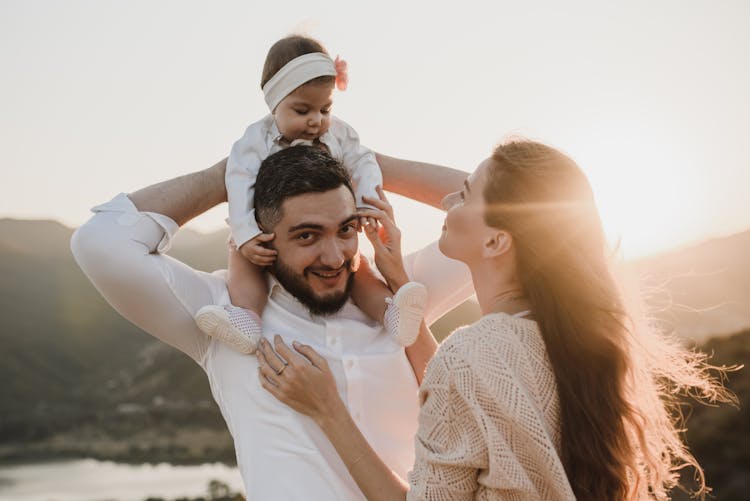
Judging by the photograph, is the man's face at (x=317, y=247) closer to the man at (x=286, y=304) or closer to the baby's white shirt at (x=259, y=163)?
the man at (x=286, y=304)

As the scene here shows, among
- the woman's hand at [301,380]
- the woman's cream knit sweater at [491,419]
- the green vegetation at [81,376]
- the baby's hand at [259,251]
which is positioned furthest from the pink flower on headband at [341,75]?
the green vegetation at [81,376]

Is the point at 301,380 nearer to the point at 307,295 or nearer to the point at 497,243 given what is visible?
the point at 307,295

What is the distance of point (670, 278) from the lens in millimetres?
2799

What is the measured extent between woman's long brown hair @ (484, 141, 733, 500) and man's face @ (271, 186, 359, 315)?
0.97 meters

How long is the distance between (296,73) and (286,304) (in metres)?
1.11

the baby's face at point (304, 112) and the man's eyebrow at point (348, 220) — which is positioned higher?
the baby's face at point (304, 112)

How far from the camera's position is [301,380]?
2.73 m

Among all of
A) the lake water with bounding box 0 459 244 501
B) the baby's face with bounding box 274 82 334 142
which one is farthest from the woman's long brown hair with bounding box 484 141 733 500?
the lake water with bounding box 0 459 244 501

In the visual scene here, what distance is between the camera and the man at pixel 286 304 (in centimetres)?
282

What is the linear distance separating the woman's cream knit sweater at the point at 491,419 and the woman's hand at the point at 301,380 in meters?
0.67

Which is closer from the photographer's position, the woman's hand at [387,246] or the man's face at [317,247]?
the man's face at [317,247]

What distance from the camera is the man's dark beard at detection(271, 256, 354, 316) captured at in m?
3.13

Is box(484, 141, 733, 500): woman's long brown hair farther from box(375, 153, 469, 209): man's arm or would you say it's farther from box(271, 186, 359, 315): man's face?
box(375, 153, 469, 209): man's arm

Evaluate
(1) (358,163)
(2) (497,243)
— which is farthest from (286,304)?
(2) (497,243)
